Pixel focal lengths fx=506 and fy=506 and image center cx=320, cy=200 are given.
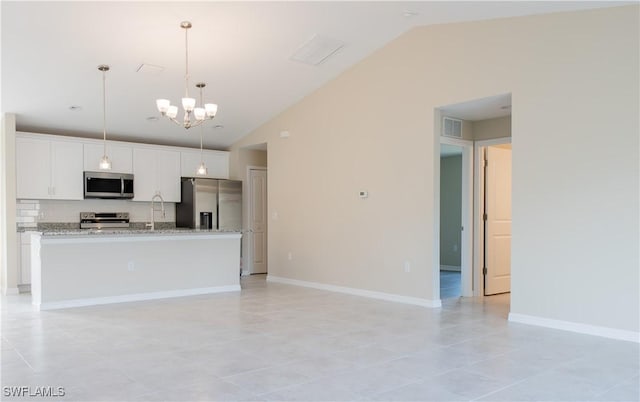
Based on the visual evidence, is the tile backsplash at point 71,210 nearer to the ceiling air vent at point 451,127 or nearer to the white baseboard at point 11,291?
the white baseboard at point 11,291

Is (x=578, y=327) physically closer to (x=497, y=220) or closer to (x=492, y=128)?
(x=497, y=220)

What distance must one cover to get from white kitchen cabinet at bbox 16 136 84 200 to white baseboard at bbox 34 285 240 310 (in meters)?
2.20

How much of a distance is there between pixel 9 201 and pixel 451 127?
19.7 ft

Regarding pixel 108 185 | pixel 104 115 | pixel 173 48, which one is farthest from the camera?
pixel 108 185

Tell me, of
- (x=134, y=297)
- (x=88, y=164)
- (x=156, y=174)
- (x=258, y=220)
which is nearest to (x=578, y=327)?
(x=134, y=297)

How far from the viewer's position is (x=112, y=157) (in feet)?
26.1

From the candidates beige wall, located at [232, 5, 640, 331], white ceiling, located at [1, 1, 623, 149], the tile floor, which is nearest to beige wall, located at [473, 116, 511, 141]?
beige wall, located at [232, 5, 640, 331]

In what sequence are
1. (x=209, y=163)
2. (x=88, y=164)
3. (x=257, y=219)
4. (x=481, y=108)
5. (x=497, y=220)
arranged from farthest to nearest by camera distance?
(x=257, y=219)
(x=209, y=163)
(x=88, y=164)
(x=497, y=220)
(x=481, y=108)

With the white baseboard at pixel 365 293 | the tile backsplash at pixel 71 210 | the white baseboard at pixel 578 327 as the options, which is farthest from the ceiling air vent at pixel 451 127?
the tile backsplash at pixel 71 210

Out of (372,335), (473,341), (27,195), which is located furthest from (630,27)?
(27,195)

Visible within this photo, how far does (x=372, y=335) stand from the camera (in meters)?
4.57

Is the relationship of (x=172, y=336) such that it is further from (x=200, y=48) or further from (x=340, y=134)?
(x=340, y=134)

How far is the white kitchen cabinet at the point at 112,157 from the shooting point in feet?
25.5

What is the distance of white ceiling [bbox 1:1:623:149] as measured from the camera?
4.96m
